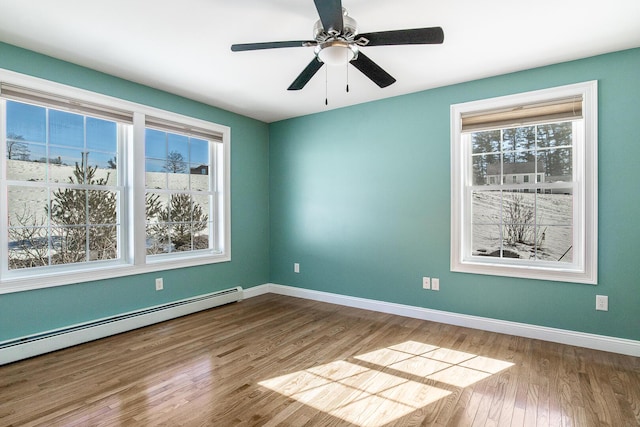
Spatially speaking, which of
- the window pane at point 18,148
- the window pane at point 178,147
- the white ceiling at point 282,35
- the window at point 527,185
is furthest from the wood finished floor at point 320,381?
the white ceiling at point 282,35

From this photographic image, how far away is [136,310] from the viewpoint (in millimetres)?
3252

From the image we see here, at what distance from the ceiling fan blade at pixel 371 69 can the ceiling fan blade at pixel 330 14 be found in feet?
1.13

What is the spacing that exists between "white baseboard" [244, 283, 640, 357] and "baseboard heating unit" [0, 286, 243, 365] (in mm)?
789

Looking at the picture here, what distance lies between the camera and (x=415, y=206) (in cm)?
355

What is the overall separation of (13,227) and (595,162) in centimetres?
490

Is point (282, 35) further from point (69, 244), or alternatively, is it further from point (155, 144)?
point (69, 244)

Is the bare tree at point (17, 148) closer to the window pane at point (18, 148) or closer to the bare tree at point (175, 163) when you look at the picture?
the window pane at point (18, 148)

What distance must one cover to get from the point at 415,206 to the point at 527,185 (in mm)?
1076

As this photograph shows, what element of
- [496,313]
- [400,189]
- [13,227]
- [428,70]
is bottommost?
[496,313]

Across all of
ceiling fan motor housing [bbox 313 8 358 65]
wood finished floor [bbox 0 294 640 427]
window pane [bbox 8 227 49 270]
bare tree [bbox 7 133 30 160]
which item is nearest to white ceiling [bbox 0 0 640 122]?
ceiling fan motor housing [bbox 313 8 358 65]

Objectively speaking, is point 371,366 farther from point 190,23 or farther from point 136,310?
point 190,23

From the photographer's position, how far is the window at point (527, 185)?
274 centimetres

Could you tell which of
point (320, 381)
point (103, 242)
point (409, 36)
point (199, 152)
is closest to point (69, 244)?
point (103, 242)

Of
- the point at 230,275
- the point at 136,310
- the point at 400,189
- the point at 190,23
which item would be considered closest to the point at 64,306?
the point at 136,310
